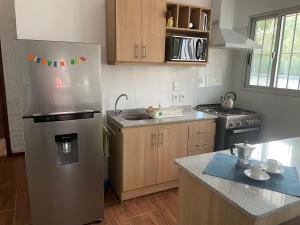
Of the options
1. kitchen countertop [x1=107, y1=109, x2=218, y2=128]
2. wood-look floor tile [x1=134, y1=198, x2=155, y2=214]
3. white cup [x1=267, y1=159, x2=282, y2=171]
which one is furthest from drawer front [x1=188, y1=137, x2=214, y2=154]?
white cup [x1=267, y1=159, x2=282, y2=171]

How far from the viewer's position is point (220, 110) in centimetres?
323

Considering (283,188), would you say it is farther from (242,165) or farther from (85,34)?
(85,34)

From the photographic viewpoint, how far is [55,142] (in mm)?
1916

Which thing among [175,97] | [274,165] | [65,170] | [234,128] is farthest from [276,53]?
[65,170]

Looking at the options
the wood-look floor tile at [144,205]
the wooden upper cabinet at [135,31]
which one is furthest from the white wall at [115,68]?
the wood-look floor tile at [144,205]

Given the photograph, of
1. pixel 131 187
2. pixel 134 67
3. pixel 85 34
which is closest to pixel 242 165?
pixel 131 187

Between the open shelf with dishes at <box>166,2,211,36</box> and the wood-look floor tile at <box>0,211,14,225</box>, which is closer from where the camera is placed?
the wood-look floor tile at <box>0,211,14,225</box>

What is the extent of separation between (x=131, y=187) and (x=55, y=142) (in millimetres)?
1010

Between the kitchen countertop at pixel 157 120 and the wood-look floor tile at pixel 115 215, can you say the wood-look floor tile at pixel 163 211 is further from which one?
the kitchen countertop at pixel 157 120

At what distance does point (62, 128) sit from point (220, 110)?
2194 mm

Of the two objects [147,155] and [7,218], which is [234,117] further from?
[7,218]

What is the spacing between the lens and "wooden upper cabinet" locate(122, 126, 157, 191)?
2391mm

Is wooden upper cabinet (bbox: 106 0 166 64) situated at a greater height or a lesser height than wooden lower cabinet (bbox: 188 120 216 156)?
greater

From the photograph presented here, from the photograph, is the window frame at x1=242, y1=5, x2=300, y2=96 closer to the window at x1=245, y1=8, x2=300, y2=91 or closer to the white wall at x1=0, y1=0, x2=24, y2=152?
the window at x1=245, y1=8, x2=300, y2=91
